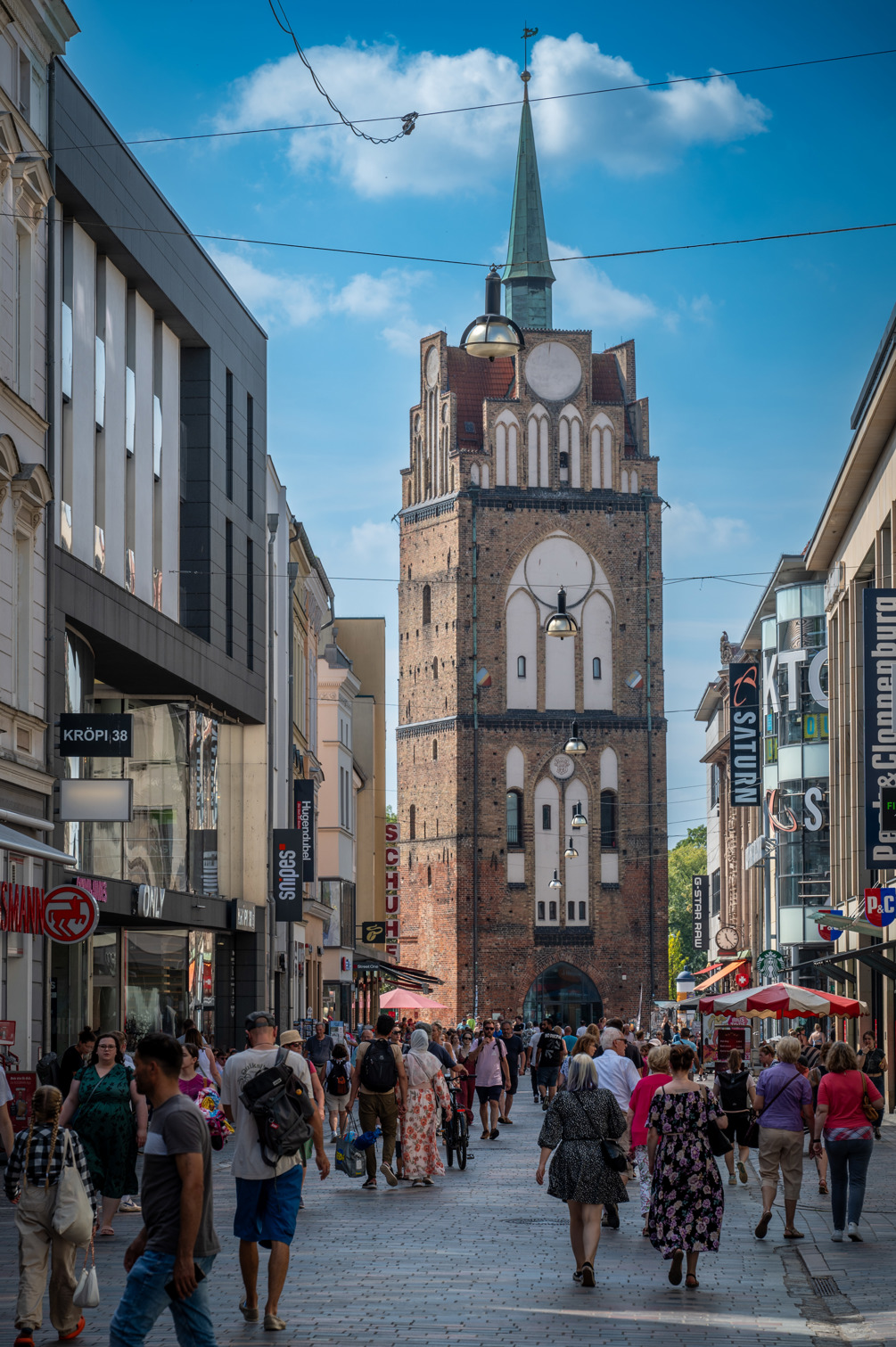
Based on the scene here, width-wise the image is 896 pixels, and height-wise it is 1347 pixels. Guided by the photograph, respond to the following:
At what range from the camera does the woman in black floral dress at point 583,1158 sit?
11289 mm

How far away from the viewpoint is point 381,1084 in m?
17.3

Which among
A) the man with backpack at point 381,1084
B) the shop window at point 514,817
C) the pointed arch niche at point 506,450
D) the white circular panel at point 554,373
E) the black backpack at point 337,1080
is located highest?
the white circular panel at point 554,373

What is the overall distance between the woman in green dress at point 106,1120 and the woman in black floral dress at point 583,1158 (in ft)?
9.82

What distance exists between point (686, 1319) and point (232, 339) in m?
25.9

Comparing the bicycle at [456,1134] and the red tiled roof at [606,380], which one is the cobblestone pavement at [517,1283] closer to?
the bicycle at [456,1134]

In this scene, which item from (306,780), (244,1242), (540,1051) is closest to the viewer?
(244,1242)

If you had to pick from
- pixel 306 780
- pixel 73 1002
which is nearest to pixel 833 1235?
pixel 73 1002

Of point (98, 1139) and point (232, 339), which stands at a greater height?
point (232, 339)

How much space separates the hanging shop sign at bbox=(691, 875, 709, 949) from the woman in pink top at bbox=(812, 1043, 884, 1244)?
7374 centimetres

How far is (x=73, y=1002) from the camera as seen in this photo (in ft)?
77.2

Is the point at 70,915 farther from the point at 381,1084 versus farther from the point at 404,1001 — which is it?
the point at 404,1001

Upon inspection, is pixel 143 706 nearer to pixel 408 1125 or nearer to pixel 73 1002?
pixel 73 1002

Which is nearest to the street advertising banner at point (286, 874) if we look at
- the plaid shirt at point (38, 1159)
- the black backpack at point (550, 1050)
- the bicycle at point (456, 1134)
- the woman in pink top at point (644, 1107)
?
the black backpack at point (550, 1050)

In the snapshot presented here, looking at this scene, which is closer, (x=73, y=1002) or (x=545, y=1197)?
(x=545, y=1197)
